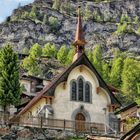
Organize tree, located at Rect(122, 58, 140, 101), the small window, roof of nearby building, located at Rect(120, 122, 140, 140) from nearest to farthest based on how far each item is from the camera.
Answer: roof of nearby building, located at Rect(120, 122, 140, 140) < the small window < tree, located at Rect(122, 58, 140, 101)

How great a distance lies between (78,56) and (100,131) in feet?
30.1

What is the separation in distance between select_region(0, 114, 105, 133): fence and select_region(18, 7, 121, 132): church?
2594 mm

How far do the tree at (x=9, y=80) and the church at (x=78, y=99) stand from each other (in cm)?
170

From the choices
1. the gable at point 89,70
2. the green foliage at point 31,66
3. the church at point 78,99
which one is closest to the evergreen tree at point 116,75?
the green foliage at point 31,66

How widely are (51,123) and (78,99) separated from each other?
22.8ft

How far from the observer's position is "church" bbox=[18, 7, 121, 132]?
44.5 meters

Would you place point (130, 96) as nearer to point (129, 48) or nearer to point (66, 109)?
point (66, 109)

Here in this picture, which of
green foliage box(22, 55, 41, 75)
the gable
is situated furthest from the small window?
green foliage box(22, 55, 41, 75)

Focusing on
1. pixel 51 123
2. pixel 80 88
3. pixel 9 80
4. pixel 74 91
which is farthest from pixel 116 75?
pixel 51 123

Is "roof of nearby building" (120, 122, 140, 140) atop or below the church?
below

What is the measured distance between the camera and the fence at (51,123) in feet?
125

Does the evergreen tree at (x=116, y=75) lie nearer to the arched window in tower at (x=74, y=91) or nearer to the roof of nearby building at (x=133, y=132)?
the arched window in tower at (x=74, y=91)

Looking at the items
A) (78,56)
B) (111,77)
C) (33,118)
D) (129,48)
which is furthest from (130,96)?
(129,48)

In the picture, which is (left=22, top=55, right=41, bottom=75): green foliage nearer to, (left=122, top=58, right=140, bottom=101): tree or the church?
(left=122, top=58, right=140, bottom=101): tree
